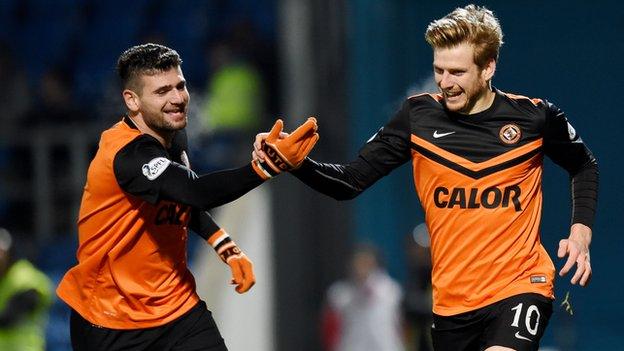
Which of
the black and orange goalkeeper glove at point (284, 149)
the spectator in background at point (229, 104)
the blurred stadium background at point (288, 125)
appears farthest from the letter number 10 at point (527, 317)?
the spectator in background at point (229, 104)

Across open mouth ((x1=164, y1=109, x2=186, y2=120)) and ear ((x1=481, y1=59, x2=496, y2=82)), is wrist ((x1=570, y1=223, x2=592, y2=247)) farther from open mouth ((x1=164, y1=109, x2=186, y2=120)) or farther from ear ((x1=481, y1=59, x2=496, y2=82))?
open mouth ((x1=164, y1=109, x2=186, y2=120))

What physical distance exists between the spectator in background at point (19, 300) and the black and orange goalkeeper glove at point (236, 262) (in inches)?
119

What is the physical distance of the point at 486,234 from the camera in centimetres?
579

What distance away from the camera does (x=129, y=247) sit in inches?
237

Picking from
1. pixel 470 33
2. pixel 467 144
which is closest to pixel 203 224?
pixel 467 144

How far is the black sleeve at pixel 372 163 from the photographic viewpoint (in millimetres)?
5957

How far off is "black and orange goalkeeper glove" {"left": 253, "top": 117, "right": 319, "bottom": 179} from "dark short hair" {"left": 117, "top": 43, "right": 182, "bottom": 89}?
664 mm

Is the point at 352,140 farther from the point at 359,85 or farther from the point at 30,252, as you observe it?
the point at 30,252

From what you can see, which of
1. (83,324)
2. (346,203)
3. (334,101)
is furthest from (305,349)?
(83,324)

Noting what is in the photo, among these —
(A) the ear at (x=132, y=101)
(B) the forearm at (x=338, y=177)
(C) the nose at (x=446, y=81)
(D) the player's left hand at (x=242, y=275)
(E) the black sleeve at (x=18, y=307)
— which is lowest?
(E) the black sleeve at (x=18, y=307)

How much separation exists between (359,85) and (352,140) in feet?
1.69

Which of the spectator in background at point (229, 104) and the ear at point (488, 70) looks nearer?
the ear at point (488, 70)

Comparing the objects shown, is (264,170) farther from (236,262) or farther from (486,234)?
(486,234)

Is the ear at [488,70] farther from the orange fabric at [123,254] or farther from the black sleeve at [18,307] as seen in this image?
the black sleeve at [18,307]
